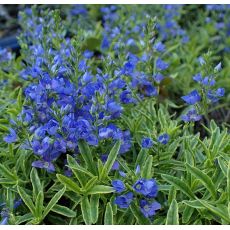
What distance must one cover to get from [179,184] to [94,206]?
38 centimetres

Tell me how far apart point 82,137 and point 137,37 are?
207 cm

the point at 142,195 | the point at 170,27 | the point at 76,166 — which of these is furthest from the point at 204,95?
the point at 170,27

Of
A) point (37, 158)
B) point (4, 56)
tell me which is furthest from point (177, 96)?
point (37, 158)

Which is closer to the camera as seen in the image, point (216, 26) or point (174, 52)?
point (174, 52)

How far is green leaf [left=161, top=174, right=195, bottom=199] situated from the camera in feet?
7.09

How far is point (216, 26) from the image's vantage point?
14.3 ft

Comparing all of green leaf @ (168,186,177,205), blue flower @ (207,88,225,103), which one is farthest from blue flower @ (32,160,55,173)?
blue flower @ (207,88,225,103)

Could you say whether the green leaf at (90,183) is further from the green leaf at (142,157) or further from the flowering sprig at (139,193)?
the green leaf at (142,157)

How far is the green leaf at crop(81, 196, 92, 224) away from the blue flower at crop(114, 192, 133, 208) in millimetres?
130

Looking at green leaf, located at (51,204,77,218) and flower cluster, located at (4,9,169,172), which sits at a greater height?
flower cluster, located at (4,9,169,172)

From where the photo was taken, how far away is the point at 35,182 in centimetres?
227

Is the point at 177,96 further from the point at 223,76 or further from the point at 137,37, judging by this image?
the point at 137,37

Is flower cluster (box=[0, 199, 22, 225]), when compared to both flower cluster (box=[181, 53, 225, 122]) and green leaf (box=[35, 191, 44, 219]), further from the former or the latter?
flower cluster (box=[181, 53, 225, 122])

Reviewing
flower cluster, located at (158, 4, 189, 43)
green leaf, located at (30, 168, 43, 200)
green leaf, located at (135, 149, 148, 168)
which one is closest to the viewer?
green leaf, located at (30, 168, 43, 200)
